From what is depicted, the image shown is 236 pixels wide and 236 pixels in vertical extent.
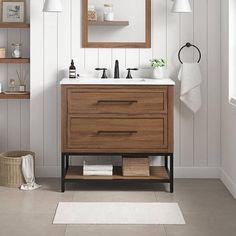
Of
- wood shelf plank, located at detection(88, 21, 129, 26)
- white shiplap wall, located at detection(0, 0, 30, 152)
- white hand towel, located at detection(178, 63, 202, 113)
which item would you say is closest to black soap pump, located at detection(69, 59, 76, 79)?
wood shelf plank, located at detection(88, 21, 129, 26)

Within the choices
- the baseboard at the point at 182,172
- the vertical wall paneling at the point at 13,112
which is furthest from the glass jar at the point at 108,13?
the baseboard at the point at 182,172

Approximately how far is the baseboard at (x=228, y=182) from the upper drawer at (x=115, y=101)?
765 millimetres

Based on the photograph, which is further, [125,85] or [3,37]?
[3,37]

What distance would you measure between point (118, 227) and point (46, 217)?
532 mm

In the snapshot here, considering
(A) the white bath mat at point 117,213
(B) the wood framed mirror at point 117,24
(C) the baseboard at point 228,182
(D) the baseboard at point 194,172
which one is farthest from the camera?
(D) the baseboard at point 194,172

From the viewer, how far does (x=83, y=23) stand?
5.16m

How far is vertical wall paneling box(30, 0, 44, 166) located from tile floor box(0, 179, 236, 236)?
14.1 inches

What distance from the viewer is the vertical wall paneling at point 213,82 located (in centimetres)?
520

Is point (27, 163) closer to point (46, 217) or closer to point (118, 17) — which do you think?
point (46, 217)

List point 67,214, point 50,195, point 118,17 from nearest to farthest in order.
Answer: point 67,214
point 50,195
point 118,17

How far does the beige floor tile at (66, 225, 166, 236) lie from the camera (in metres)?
3.71

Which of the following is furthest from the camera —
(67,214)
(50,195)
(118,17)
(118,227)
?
(118,17)

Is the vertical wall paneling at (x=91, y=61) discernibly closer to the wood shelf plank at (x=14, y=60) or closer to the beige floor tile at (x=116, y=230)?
the wood shelf plank at (x=14, y=60)

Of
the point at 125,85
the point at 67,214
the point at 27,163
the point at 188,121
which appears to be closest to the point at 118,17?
the point at 125,85
